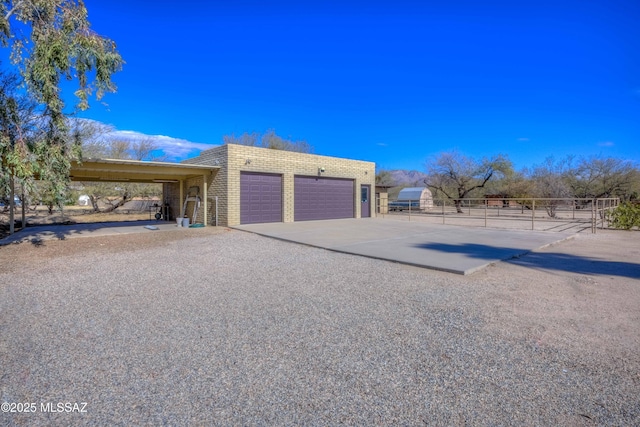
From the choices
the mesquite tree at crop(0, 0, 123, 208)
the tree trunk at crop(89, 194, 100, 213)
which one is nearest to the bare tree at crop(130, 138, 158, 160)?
the tree trunk at crop(89, 194, 100, 213)

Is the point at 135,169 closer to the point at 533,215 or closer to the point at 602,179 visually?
the point at 533,215

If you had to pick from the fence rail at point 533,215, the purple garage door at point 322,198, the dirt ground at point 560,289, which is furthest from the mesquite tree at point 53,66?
the fence rail at point 533,215

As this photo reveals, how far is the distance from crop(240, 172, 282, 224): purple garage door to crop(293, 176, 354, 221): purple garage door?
1028mm

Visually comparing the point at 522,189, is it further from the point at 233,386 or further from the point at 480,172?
the point at 233,386

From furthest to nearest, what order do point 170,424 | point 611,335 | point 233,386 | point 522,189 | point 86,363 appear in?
point 522,189 < point 611,335 < point 86,363 < point 233,386 < point 170,424

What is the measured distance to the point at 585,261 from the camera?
7.29 meters

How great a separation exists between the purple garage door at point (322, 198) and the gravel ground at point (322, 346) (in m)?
10.5

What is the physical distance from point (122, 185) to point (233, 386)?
25206mm

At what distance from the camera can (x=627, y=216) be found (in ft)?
45.3

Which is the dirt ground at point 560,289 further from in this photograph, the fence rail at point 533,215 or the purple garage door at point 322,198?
the purple garage door at point 322,198

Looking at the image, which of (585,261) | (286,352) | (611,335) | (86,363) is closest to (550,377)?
(611,335)

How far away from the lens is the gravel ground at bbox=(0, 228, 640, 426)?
7.20 ft

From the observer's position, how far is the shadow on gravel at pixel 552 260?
20.9ft

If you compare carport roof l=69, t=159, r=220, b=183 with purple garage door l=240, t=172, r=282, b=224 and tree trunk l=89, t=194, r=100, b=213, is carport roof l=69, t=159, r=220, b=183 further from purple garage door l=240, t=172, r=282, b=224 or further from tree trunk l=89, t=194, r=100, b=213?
tree trunk l=89, t=194, r=100, b=213
